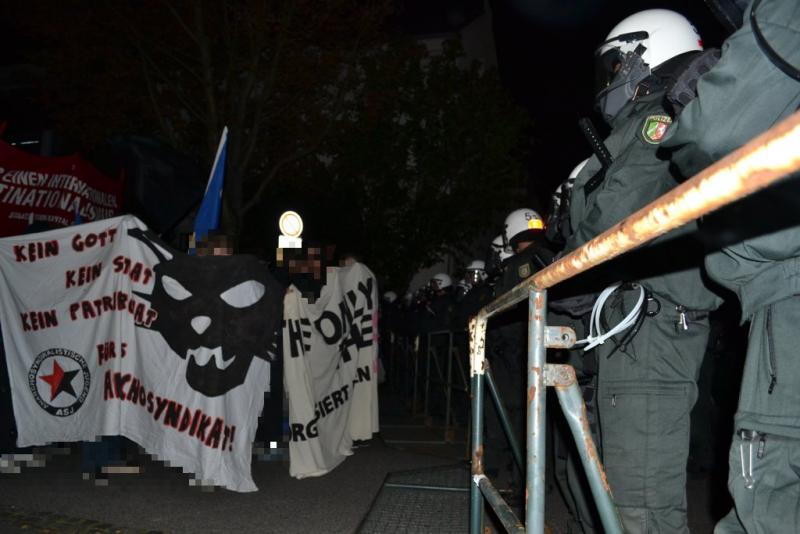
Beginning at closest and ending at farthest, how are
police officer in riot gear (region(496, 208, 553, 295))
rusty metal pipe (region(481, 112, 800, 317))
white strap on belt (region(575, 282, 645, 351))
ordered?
rusty metal pipe (region(481, 112, 800, 317))
white strap on belt (region(575, 282, 645, 351))
police officer in riot gear (region(496, 208, 553, 295))

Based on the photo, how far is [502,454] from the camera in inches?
253

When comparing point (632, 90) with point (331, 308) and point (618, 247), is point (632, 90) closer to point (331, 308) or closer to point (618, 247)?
point (618, 247)

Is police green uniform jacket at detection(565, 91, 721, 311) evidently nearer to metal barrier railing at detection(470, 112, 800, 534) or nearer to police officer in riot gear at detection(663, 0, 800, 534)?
metal barrier railing at detection(470, 112, 800, 534)

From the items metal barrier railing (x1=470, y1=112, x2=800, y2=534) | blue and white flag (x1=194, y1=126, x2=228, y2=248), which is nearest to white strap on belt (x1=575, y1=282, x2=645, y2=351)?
metal barrier railing (x1=470, y1=112, x2=800, y2=534)

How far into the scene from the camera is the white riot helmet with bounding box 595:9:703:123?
3.53m

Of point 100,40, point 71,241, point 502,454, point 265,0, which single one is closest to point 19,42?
point 100,40

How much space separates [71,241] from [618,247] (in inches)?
222

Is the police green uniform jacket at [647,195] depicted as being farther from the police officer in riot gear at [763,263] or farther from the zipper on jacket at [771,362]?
the zipper on jacket at [771,362]

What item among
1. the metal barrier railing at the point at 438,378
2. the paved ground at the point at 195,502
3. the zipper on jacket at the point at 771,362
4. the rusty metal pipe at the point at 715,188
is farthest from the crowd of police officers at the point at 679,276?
the metal barrier railing at the point at 438,378

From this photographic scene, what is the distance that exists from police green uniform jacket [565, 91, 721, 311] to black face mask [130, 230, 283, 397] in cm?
348

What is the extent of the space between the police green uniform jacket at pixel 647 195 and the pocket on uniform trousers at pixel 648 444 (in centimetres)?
42

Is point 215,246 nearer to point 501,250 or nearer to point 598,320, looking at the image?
point 501,250

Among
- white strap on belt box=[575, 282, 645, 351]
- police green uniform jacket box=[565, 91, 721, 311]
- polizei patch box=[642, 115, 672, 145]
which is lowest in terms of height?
white strap on belt box=[575, 282, 645, 351]

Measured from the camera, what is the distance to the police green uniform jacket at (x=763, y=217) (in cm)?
180
